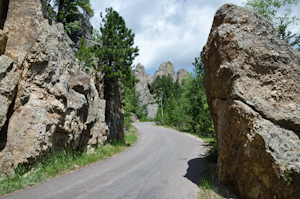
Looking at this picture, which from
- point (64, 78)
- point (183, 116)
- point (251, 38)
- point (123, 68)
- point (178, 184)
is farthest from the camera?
point (183, 116)

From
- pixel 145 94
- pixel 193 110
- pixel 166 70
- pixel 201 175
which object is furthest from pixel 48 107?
pixel 166 70

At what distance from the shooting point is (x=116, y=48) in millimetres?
13414

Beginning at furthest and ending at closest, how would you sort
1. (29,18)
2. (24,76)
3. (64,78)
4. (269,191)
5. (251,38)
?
(64,78)
(29,18)
(24,76)
(251,38)
(269,191)

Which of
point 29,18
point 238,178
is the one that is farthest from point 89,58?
point 238,178

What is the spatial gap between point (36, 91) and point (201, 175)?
7254mm

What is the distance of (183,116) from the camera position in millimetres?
29125

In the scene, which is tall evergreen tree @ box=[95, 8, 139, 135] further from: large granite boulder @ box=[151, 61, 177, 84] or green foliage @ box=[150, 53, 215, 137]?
large granite boulder @ box=[151, 61, 177, 84]

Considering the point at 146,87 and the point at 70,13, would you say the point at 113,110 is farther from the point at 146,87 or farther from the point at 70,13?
Answer: the point at 146,87

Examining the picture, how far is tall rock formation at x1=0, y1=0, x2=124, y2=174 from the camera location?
5851mm

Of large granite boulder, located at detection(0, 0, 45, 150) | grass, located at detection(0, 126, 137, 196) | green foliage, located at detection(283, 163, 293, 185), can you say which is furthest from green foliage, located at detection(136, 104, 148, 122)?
green foliage, located at detection(283, 163, 293, 185)

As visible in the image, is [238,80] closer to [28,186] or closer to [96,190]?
[96,190]

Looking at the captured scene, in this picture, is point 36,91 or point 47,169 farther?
point 36,91

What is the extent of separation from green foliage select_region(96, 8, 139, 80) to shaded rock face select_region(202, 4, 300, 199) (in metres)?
8.81

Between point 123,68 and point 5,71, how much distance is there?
28.5 ft
